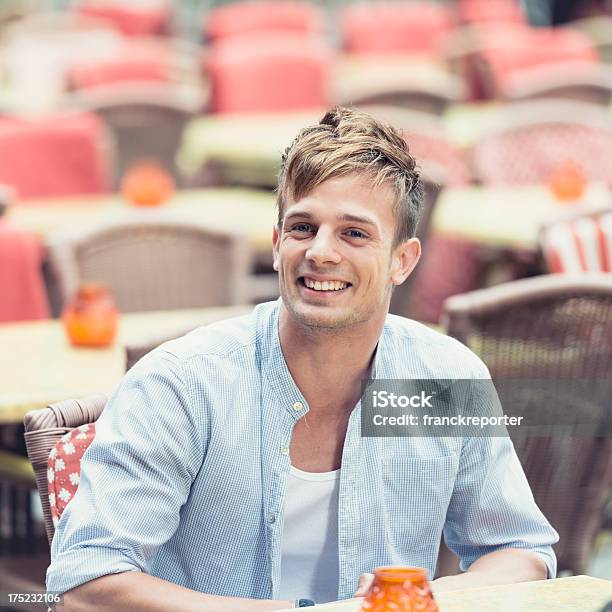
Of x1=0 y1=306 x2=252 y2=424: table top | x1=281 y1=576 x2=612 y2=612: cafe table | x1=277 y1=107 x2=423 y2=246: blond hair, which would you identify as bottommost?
x1=0 y1=306 x2=252 y2=424: table top

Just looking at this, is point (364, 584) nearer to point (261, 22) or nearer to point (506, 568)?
point (506, 568)

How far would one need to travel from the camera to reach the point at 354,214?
1.75m

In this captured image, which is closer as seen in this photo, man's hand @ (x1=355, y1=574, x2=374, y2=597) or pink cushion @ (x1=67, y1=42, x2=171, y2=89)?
man's hand @ (x1=355, y1=574, x2=374, y2=597)

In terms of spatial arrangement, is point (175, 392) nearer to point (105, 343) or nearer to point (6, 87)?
point (105, 343)

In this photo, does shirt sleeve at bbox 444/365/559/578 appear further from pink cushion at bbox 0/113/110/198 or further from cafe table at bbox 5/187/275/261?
pink cushion at bbox 0/113/110/198

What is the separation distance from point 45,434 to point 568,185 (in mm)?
3435

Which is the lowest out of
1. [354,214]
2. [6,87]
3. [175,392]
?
[6,87]

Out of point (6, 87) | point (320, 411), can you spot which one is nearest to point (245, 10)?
point (6, 87)

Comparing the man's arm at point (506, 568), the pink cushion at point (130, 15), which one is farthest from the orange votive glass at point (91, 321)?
the pink cushion at point (130, 15)

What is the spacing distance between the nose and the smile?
0.03m

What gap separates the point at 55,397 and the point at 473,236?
2.39 m

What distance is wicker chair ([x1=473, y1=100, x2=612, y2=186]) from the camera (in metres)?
5.42

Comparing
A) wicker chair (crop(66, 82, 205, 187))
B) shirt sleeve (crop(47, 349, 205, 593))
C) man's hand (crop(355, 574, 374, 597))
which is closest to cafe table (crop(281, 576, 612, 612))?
man's hand (crop(355, 574, 374, 597))

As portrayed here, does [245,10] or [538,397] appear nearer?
[538,397]
